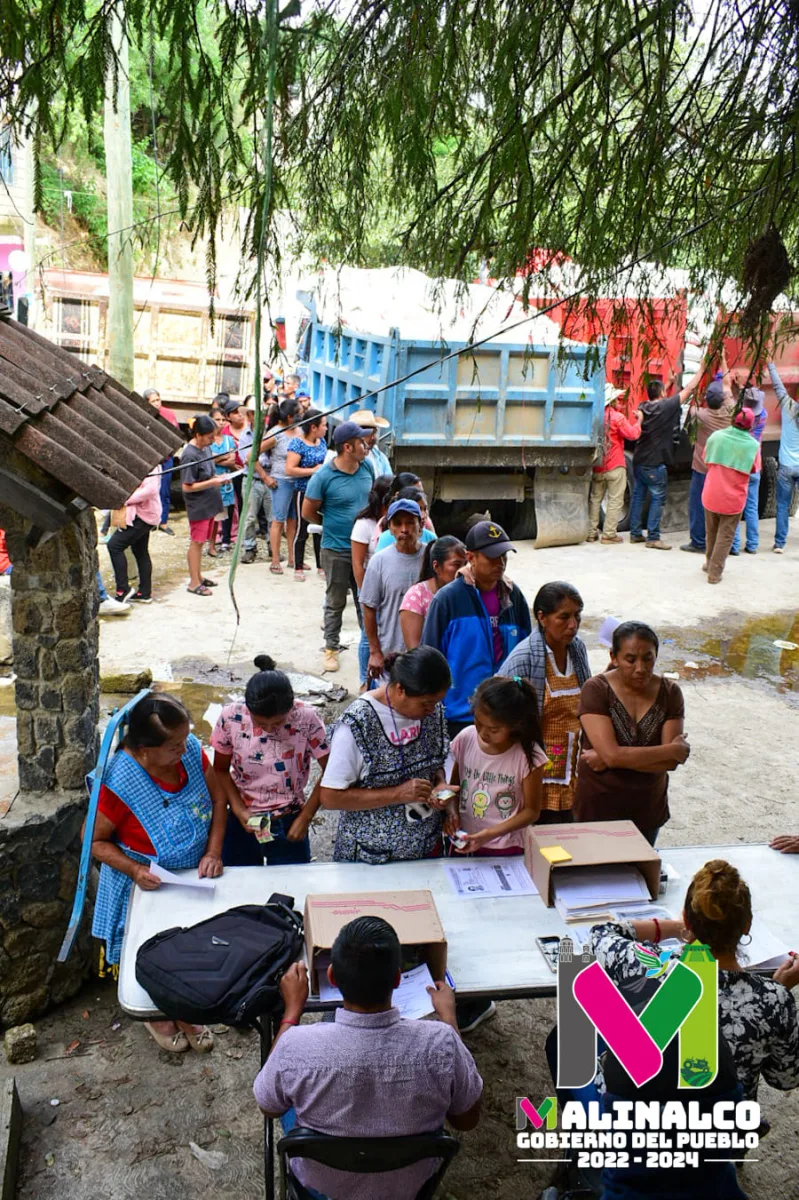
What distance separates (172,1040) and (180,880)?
92 cm

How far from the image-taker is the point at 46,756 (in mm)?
4082

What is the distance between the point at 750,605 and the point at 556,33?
7.65m

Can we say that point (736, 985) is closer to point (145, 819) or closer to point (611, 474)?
point (145, 819)

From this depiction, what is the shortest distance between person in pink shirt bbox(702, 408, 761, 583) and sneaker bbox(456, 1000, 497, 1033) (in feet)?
22.9

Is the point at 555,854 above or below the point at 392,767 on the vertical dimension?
below

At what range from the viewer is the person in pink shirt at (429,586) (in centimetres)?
516

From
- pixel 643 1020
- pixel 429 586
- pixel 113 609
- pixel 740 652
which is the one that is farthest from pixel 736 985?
pixel 113 609

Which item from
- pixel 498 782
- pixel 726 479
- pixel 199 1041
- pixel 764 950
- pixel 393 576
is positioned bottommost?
pixel 199 1041

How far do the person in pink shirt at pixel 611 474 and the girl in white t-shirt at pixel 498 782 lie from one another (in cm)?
756

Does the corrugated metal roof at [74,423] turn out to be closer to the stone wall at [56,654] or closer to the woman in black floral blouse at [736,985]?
the stone wall at [56,654]

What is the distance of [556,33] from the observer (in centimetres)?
303

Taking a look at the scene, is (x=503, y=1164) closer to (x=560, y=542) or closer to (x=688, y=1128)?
(x=688, y=1128)

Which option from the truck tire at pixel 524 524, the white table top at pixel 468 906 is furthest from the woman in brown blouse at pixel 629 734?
the truck tire at pixel 524 524

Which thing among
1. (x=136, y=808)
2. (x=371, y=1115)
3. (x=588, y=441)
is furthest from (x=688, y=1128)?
(x=588, y=441)
